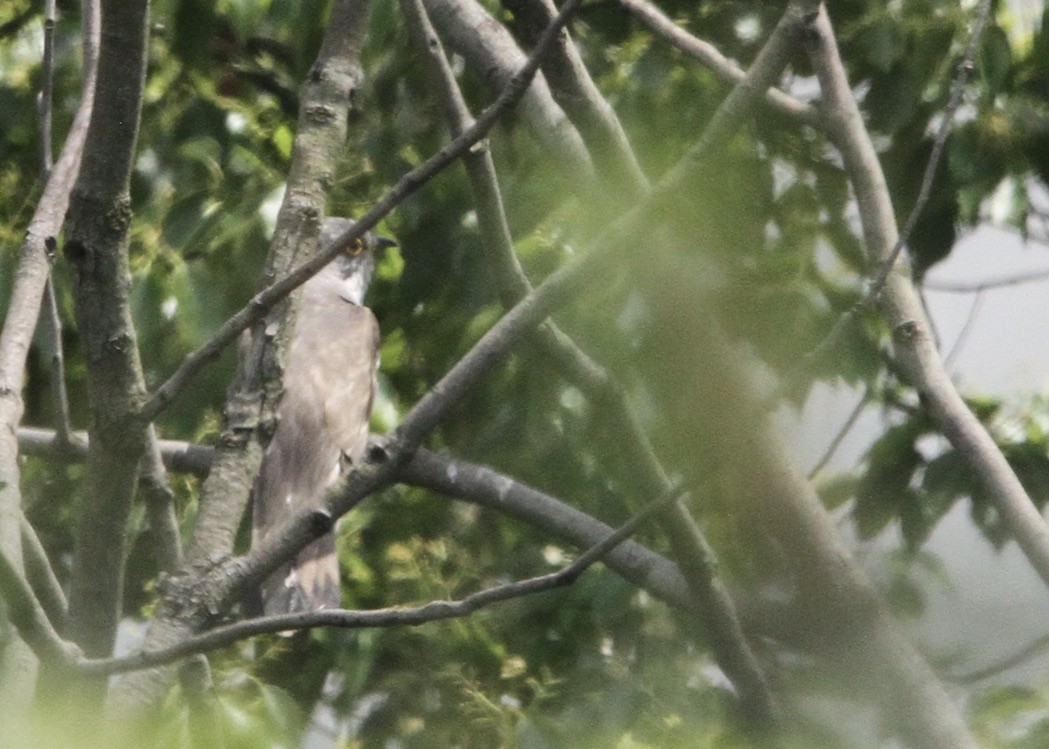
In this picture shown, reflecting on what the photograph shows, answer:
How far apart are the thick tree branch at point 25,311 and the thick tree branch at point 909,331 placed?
63.8 inches

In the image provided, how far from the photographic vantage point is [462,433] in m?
4.76

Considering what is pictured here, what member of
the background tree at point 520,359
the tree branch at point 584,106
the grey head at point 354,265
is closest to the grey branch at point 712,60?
the background tree at point 520,359

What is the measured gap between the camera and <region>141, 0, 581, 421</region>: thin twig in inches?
81.4

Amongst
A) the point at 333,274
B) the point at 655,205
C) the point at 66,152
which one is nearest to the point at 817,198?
the point at 655,205

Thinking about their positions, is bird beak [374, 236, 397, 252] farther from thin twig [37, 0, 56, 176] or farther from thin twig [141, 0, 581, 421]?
thin twig [141, 0, 581, 421]

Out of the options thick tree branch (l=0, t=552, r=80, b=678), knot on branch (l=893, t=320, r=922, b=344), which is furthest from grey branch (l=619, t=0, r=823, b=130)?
thick tree branch (l=0, t=552, r=80, b=678)

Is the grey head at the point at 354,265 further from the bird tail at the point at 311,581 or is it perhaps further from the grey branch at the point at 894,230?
A: the grey branch at the point at 894,230

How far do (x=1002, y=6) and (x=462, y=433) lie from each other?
2.08 metres

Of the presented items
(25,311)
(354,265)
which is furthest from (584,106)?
(354,265)

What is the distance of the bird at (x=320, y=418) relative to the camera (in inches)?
180

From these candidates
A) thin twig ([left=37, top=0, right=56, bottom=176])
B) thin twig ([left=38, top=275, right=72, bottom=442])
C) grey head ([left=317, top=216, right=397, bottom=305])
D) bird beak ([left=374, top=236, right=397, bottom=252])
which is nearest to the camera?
thin twig ([left=38, top=275, right=72, bottom=442])

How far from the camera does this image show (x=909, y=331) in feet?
10.7

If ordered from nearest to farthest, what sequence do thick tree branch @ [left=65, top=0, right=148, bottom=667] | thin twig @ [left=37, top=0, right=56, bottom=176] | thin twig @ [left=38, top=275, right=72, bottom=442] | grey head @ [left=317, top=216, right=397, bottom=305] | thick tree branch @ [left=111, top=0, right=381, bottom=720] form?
thick tree branch @ [left=65, top=0, right=148, bottom=667] < thick tree branch @ [left=111, top=0, right=381, bottom=720] < thin twig @ [left=38, top=275, right=72, bottom=442] < thin twig @ [left=37, top=0, right=56, bottom=176] < grey head @ [left=317, top=216, right=397, bottom=305]

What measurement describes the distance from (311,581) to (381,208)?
2.65 meters
